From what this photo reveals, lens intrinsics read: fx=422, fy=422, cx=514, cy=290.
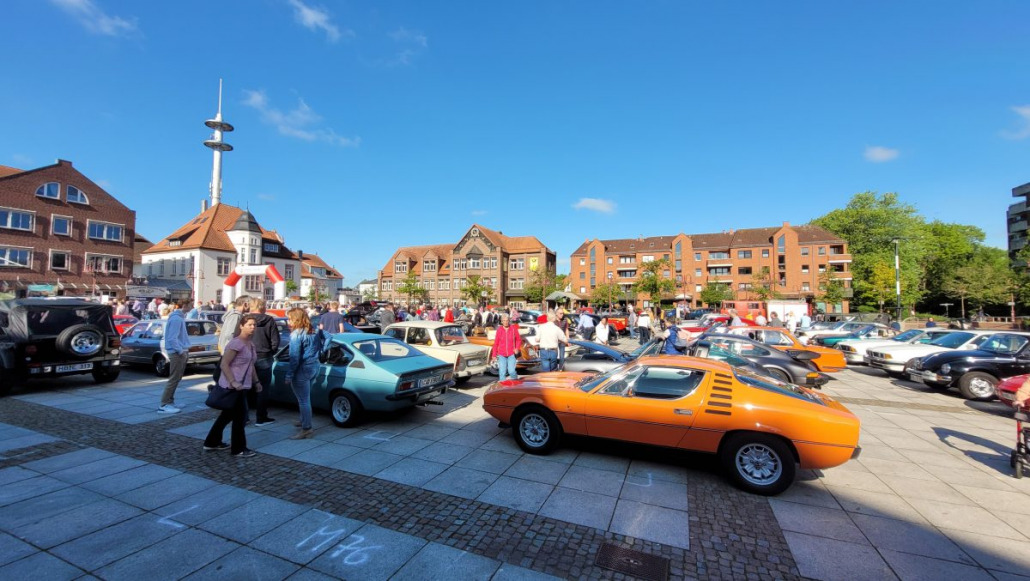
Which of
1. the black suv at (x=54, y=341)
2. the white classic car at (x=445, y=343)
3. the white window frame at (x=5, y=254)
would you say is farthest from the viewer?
the white window frame at (x=5, y=254)

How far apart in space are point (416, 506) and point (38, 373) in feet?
32.2

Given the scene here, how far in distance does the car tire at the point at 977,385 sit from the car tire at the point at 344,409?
1319cm

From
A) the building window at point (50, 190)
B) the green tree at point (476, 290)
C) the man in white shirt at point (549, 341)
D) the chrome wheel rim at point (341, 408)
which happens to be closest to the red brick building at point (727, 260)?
the green tree at point (476, 290)

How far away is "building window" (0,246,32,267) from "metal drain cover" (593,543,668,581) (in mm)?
49578

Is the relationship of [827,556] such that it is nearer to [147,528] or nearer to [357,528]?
[357,528]

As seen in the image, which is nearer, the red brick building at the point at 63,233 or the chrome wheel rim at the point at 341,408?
the chrome wheel rim at the point at 341,408

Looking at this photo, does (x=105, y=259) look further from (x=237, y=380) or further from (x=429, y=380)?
(x=429, y=380)

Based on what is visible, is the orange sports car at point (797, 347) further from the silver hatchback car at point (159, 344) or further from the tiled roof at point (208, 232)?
the tiled roof at point (208, 232)

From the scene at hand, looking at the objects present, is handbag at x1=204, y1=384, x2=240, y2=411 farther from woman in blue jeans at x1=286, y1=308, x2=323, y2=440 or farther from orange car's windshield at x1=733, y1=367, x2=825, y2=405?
orange car's windshield at x1=733, y1=367, x2=825, y2=405

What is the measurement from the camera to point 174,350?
291 inches

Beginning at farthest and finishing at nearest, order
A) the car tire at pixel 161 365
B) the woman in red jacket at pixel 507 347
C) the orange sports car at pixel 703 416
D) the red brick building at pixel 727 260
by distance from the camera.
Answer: the red brick building at pixel 727 260 → the car tire at pixel 161 365 → the woman in red jacket at pixel 507 347 → the orange sports car at pixel 703 416

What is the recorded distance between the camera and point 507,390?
5.95 meters

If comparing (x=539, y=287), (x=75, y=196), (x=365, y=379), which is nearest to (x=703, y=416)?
(x=365, y=379)

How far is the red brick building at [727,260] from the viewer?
196ft
